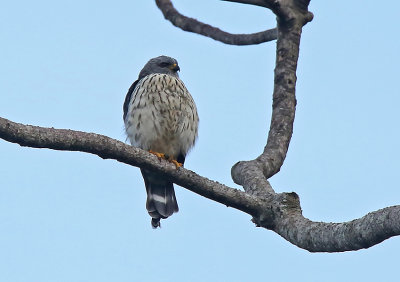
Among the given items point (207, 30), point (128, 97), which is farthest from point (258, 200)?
point (128, 97)

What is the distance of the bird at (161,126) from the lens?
6320mm

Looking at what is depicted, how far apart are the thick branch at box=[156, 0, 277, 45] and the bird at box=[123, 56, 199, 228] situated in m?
0.58

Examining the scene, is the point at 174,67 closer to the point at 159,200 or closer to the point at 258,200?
the point at 159,200

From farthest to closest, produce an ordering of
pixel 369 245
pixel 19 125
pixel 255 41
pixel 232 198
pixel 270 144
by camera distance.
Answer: pixel 255 41, pixel 270 144, pixel 232 198, pixel 19 125, pixel 369 245

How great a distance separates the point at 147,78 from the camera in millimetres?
6758

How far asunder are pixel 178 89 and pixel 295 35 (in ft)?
4.82

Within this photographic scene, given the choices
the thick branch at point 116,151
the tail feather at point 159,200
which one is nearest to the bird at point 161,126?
the tail feather at point 159,200

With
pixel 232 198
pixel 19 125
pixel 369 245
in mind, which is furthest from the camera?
pixel 232 198

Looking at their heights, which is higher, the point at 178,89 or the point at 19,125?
the point at 178,89

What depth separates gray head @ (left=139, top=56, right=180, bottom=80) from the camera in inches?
289

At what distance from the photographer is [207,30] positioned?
21.1ft

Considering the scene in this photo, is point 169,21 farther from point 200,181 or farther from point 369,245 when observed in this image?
point 369,245

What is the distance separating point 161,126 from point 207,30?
1002mm

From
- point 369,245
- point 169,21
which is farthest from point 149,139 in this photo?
point 369,245
